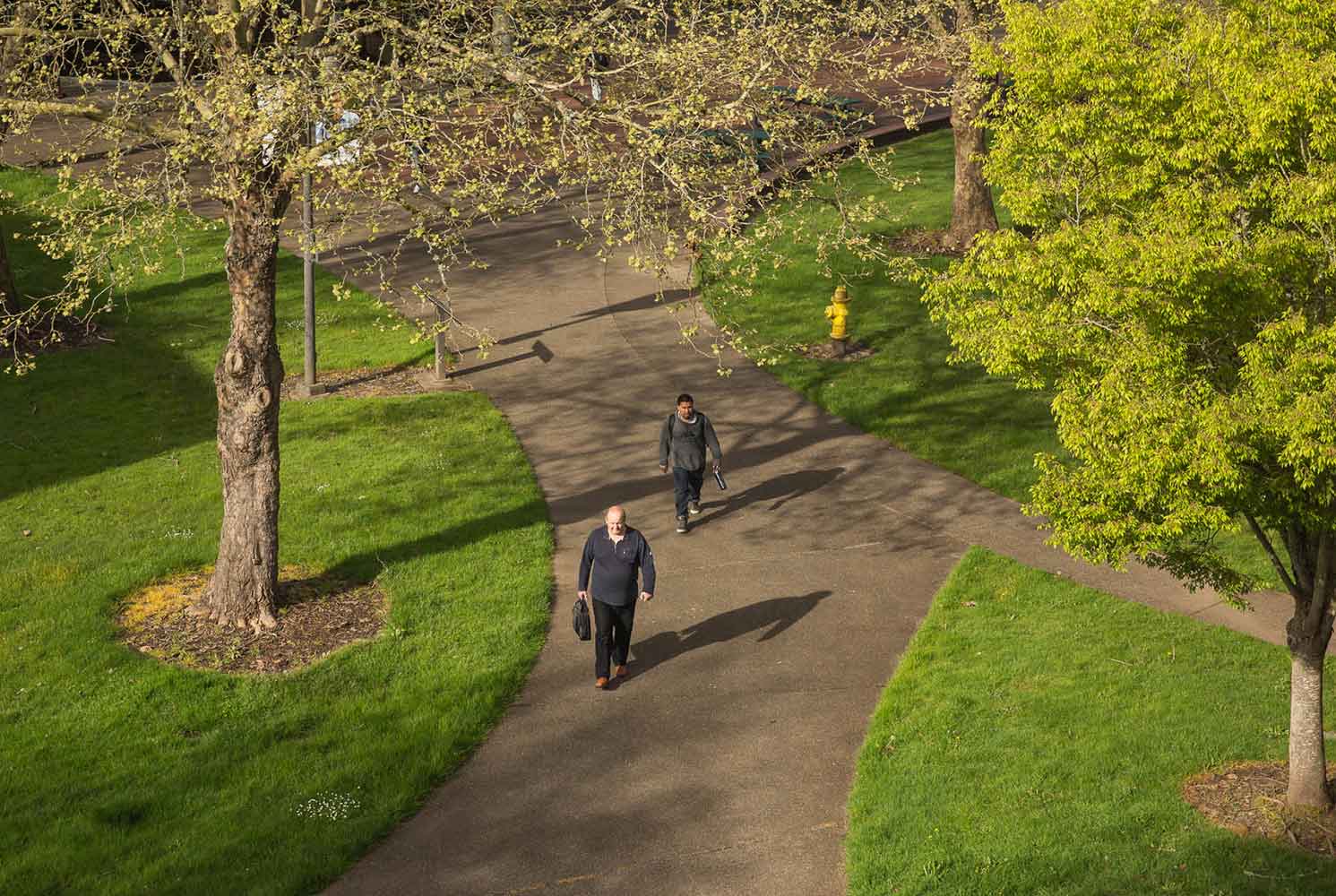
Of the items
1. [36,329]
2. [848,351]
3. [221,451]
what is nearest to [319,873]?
[221,451]

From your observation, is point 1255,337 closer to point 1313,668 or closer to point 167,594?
point 1313,668

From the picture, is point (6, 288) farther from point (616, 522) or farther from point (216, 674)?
point (616, 522)

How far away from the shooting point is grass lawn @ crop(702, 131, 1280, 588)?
1753 centimetres

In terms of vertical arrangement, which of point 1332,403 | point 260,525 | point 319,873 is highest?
point 1332,403

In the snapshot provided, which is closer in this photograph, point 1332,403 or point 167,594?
point 1332,403

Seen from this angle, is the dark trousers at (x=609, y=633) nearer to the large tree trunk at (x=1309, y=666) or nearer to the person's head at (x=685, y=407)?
the person's head at (x=685, y=407)

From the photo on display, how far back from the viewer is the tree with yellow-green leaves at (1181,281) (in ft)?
27.7

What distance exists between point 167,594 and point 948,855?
8.43m

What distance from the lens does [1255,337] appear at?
28.9ft

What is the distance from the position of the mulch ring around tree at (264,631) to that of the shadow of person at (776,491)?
13.3ft

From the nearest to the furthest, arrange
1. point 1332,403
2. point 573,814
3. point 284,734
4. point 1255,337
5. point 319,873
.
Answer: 1. point 1332,403
2. point 1255,337
3. point 319,873
4. point 573,814
5. point 284,734

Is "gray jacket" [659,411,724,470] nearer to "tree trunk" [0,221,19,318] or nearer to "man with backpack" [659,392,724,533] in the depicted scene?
"man with backpack" [659,392,724,533]

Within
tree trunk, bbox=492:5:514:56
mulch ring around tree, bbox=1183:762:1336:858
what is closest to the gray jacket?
tree trunk, bbox=492:5:514:56

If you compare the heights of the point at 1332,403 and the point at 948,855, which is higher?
the point at 1332,403
